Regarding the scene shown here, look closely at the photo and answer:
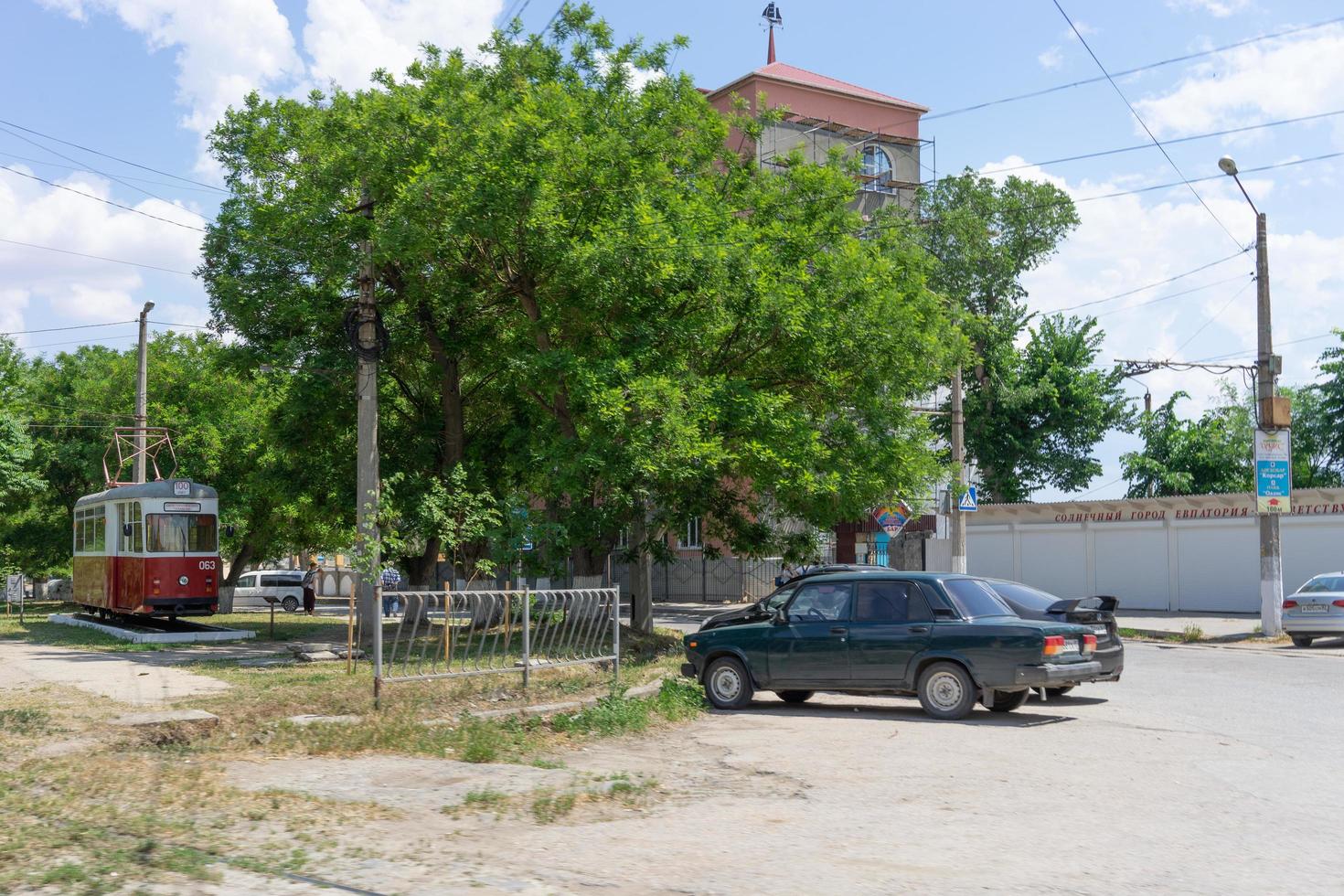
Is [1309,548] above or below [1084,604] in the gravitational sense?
above

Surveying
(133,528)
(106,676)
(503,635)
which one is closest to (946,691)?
(503,635)

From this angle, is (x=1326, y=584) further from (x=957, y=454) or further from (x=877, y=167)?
(x=877, y=167)

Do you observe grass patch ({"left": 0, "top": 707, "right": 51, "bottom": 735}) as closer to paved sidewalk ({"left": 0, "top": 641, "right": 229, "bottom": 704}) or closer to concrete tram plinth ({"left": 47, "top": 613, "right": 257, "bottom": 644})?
paved sidewalk ({"left": 0, "top": 641, "right": 229, "bottom": 704})

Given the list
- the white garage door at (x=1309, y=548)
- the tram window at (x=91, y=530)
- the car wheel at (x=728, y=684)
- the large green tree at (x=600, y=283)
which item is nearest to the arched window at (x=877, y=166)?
the white garage door at (x=1309, y=548)

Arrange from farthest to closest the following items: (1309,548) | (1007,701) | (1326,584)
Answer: (1309,548) < (1326,584) < (1007,701)

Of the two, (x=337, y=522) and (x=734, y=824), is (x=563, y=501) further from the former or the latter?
(x=734, y=824)

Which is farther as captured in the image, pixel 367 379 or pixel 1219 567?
pixel 1219 567

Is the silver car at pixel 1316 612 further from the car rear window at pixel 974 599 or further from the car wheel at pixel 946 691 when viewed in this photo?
the car wheel at pixel 946 691

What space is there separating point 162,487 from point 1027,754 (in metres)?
21.9

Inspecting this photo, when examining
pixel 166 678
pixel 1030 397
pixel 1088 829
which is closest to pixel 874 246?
pixel 166 678

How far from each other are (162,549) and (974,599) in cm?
1984

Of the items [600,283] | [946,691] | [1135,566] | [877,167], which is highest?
[877,167]

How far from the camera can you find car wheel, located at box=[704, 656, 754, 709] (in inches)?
559

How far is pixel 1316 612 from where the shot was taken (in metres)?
24.1
